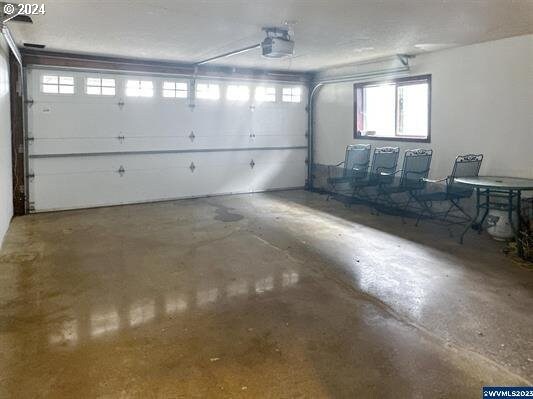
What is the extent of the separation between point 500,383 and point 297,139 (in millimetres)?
6711

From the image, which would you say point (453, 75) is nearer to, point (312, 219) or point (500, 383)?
point (312, 219)

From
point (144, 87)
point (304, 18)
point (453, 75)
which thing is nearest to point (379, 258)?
point (304, 18)

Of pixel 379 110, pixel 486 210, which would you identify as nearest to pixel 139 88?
pixel 379 110

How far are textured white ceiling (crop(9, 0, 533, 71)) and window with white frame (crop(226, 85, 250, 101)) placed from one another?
1612mm

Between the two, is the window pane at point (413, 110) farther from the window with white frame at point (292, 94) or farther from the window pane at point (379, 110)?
the window with white frame at point (292, 94)

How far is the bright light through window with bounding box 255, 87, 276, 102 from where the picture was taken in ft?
26.0

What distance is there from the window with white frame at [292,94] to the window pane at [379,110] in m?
1.54

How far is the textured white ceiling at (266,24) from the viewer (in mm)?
A: 3598

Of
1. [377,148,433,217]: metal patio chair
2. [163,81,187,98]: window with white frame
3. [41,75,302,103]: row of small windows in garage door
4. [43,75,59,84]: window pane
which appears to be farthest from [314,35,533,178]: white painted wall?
[43,75,59,84]: window pane

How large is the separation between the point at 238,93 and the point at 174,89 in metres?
1.20

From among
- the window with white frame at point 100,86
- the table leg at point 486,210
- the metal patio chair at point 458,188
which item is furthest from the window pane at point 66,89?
the table leg at point 486,210

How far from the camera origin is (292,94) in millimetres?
8305

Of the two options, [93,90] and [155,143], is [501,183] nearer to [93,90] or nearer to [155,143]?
[155,143]

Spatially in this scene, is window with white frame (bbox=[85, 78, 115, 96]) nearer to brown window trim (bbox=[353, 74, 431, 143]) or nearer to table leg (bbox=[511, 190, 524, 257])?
brown window trim (bbox=[353, 74, 431, 143])
